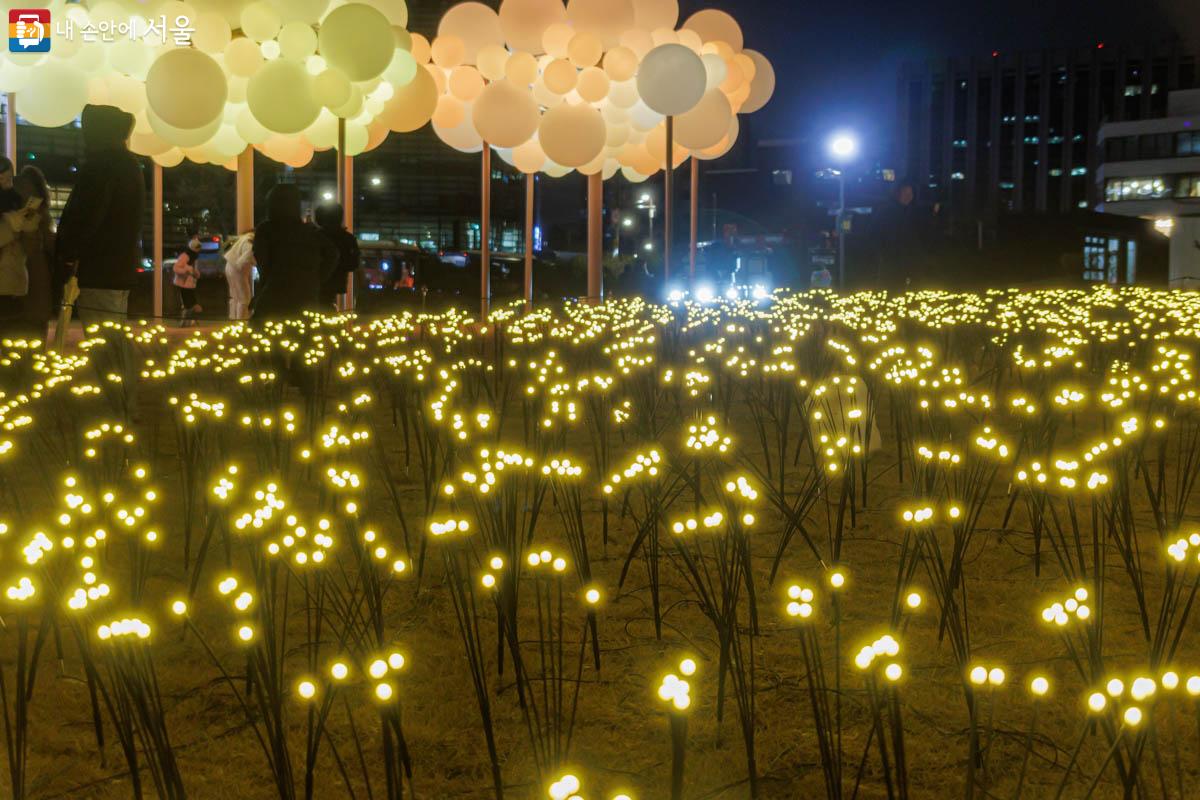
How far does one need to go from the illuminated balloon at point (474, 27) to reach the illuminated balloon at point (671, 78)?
2.02m

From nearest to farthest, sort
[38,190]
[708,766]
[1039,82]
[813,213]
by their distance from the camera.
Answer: [708,766] → [38,190] → [813,213] → [1039,82]

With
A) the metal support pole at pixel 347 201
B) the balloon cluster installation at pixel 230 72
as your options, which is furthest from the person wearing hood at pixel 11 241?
the metal support pole at pixel 347 201

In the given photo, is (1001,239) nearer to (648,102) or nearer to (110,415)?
(648,102)

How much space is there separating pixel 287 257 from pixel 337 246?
2.05 feet

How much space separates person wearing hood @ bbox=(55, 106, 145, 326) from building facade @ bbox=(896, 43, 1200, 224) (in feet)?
→ 311

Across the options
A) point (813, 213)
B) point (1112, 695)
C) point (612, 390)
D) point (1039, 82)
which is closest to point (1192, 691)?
point (1112, 695)

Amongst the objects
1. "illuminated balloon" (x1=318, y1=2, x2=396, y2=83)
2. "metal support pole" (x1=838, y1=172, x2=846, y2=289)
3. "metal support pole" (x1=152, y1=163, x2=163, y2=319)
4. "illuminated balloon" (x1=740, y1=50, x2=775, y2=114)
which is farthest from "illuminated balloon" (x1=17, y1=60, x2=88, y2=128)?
"metal support pole" (x1=838, y1=172, x2=846, y2=289)

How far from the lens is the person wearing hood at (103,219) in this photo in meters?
6.73

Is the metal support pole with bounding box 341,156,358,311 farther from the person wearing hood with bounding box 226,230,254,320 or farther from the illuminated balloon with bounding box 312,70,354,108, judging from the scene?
the illuminated balloon with bounding box 312,70,354,108

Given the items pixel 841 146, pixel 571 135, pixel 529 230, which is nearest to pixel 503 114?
pixel 571 135

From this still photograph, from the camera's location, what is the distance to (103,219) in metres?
6.77

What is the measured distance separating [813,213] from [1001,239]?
305 inches

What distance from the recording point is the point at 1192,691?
6.05ft

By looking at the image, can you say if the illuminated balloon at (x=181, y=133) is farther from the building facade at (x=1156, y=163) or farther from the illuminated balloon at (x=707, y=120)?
the building facade at (x=1156, y=163)
